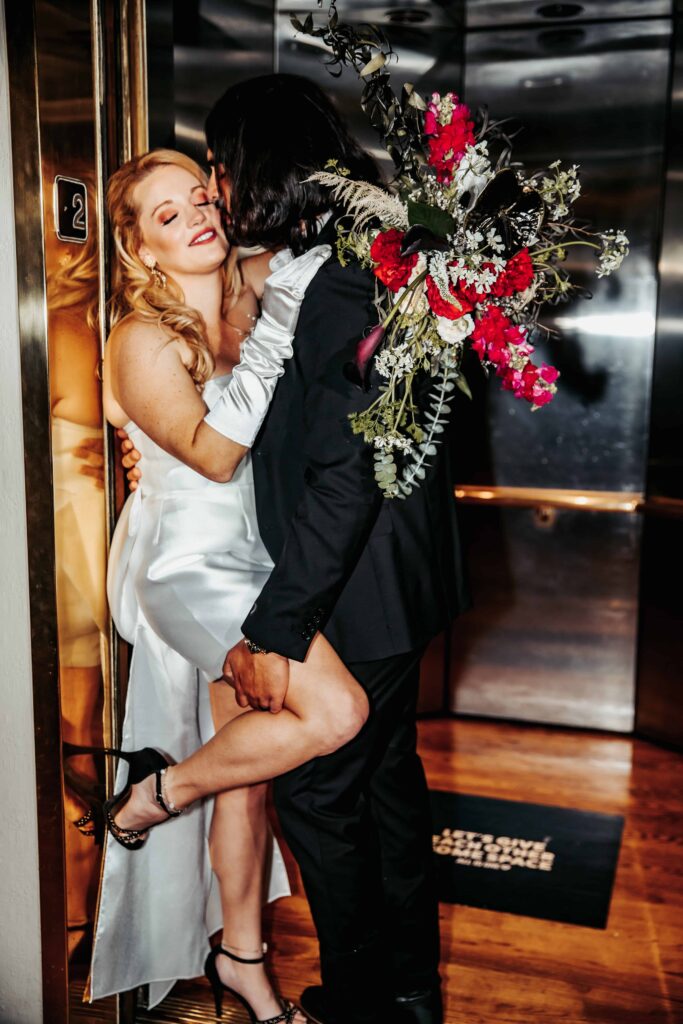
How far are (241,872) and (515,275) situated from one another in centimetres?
142

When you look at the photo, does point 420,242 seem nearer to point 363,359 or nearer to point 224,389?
point 363,359

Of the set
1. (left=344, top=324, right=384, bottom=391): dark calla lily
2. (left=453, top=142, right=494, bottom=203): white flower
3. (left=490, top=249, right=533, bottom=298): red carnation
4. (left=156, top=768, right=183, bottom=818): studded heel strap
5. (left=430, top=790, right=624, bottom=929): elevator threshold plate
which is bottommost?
(left=430, top=790, right=624, bottom=929): elevator threshold plate

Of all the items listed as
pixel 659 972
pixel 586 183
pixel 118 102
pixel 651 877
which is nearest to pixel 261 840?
pixel 659 972

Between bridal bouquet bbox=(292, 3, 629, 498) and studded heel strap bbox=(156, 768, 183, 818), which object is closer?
bridal bouquet bbox=(292, 3, 629, 498)

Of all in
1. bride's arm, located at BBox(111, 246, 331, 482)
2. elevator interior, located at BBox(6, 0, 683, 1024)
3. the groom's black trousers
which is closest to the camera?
bride's arm, located at BBox(111, 246, 331, 482)

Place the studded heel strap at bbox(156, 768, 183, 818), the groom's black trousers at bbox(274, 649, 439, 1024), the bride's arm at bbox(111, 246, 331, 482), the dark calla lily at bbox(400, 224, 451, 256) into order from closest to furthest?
the dark calla lily at bbox(400, 224, 451, 256) < the bride's arm at bbox(111, 246, 331, 482) < the groom's black trousers at bbox(274, 649, 439, 1024) < the studded heel strap at bbox(156, 768, 183, 818)

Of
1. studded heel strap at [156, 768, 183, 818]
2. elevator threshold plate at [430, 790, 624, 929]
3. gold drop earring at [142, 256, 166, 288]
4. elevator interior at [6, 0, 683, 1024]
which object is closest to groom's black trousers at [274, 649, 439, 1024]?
studded heel strap at [156, 768, 183, 818]

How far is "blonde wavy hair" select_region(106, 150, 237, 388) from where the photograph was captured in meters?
2.00

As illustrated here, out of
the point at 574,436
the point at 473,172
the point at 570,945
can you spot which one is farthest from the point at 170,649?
the point at 574,436

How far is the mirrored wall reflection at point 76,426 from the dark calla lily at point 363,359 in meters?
0.56

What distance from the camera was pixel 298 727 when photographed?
192 centimetres

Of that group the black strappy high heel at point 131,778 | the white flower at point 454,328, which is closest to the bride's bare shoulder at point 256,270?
the white flower at point 454,328

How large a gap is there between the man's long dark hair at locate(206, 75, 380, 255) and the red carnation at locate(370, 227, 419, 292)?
0.24 meters

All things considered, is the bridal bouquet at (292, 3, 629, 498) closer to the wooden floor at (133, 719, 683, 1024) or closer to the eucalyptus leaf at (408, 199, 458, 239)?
the eucalyptus leaf at (408, 199, 458, 239)
